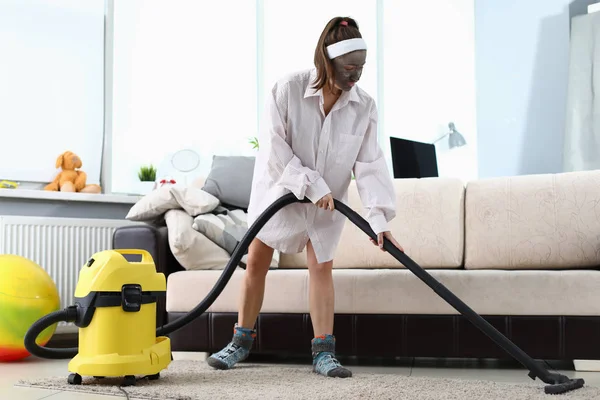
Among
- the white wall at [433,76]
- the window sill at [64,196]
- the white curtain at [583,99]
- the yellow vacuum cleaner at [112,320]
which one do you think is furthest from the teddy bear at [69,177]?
the white curtain at [583,99]

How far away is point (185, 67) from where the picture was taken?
197 inches

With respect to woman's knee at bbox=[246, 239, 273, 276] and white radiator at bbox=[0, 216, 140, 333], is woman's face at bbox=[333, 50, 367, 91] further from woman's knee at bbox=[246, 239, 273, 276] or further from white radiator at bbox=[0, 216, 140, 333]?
white radiator at bbox=[0, 216, 140, 333]

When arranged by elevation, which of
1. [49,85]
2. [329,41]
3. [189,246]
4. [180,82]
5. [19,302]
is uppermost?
[180,82]

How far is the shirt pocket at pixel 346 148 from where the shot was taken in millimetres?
2604

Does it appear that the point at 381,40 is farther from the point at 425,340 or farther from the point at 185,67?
the point at 425,340

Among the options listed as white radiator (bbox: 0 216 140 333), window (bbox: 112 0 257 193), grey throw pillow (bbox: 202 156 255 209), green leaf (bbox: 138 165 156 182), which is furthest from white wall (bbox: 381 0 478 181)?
white radiator (bbox: 0 216 140 333)

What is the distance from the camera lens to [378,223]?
7.98 feet

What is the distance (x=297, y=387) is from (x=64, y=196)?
230 centimetres

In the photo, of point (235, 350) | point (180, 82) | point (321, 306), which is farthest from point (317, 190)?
point (180, 82)

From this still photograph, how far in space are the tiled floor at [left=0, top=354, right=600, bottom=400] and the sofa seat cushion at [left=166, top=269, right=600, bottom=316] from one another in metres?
0.23

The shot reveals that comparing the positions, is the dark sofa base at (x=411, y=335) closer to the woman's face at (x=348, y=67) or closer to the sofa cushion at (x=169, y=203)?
the sofa cushion at (x=169, y=203)

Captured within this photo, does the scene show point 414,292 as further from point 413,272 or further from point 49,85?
point 49,85

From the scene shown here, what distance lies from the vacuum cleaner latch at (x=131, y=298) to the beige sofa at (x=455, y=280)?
29.0 inches

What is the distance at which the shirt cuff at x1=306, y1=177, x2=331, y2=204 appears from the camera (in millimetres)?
2443
